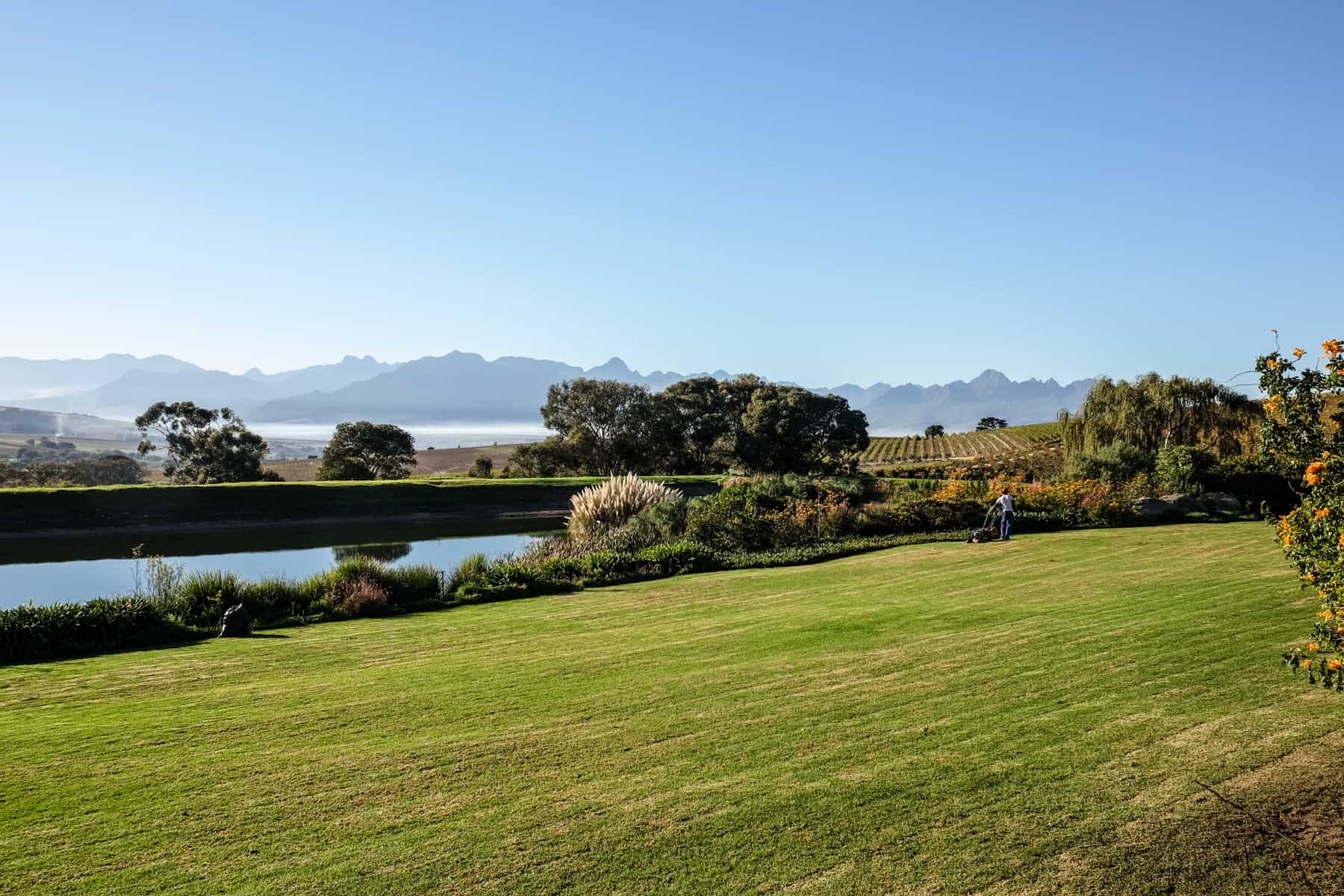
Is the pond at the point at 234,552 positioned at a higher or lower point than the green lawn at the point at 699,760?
lower

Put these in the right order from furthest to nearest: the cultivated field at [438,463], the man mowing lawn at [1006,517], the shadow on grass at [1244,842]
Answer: the cultivated field at [438,463] < the man mowing lawn at [1006,517] < the shadow on grass at [1244,842]

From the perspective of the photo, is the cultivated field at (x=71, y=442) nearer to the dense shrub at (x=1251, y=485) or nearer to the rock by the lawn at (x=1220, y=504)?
the dense shrub at (x=1251, y=485)

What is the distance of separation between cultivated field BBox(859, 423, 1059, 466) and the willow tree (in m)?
34.7

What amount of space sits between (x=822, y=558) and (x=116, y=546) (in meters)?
23.3

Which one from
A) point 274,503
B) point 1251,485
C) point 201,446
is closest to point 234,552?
point 274,503

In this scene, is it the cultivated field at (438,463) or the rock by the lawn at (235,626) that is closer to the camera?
the rock by the lawn at (235,626)

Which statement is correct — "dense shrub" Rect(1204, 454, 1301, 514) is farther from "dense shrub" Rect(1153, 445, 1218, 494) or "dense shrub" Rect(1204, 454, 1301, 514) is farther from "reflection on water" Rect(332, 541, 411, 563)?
"reflection on water" Rect(332, 541, 411, 563)

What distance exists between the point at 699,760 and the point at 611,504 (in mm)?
15334

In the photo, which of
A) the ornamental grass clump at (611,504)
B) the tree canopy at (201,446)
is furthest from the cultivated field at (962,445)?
the ornamental grass clump at (611,504)

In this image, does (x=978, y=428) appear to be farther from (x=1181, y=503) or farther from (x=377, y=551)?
(x=377, y=551)

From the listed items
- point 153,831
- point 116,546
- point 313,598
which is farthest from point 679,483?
point 153,831

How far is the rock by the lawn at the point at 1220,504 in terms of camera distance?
66.6ft

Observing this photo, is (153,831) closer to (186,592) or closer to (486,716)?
(486,716)

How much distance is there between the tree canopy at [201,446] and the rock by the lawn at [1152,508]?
1837 inches
